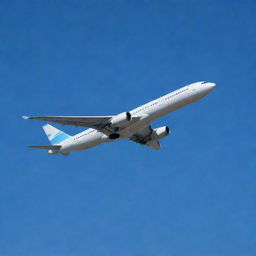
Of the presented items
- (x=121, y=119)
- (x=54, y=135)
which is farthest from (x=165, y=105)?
(x=54, y=135)

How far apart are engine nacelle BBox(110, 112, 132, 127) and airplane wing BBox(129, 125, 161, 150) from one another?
24.4ft

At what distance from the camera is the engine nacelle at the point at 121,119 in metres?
50.6

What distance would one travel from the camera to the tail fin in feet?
195

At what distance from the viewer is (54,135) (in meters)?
61.5

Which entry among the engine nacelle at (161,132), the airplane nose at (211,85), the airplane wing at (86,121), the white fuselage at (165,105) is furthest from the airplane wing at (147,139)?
the airplane nose at (211,85)

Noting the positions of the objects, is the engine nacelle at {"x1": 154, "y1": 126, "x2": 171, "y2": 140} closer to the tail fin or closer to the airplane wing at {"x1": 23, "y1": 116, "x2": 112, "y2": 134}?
the airplane wing at {"x1": 23, "y1": 116, "x2": 112, "y2": 134}

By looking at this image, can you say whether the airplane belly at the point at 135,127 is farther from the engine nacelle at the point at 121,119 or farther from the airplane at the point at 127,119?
the engine nacelle at the point at 121,119

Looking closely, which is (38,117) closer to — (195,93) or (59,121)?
(59,121)

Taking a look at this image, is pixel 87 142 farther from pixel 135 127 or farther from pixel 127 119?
pixel 127 119

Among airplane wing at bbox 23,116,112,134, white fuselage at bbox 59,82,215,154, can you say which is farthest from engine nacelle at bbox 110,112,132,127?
airplane wing at bbox 23,116,112,134

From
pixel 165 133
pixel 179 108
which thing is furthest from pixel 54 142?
pixel 179 108

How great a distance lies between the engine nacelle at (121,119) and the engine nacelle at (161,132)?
8.16 m

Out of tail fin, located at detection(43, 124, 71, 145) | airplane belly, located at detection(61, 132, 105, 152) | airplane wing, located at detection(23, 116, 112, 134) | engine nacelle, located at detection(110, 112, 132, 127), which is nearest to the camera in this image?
engine nacelle, located at detection(110, 112, 132, 127)

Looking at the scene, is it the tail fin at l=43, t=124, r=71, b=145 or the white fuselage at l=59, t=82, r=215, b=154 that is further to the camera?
the tail fin at l=43, t=124, r=71, b=145
